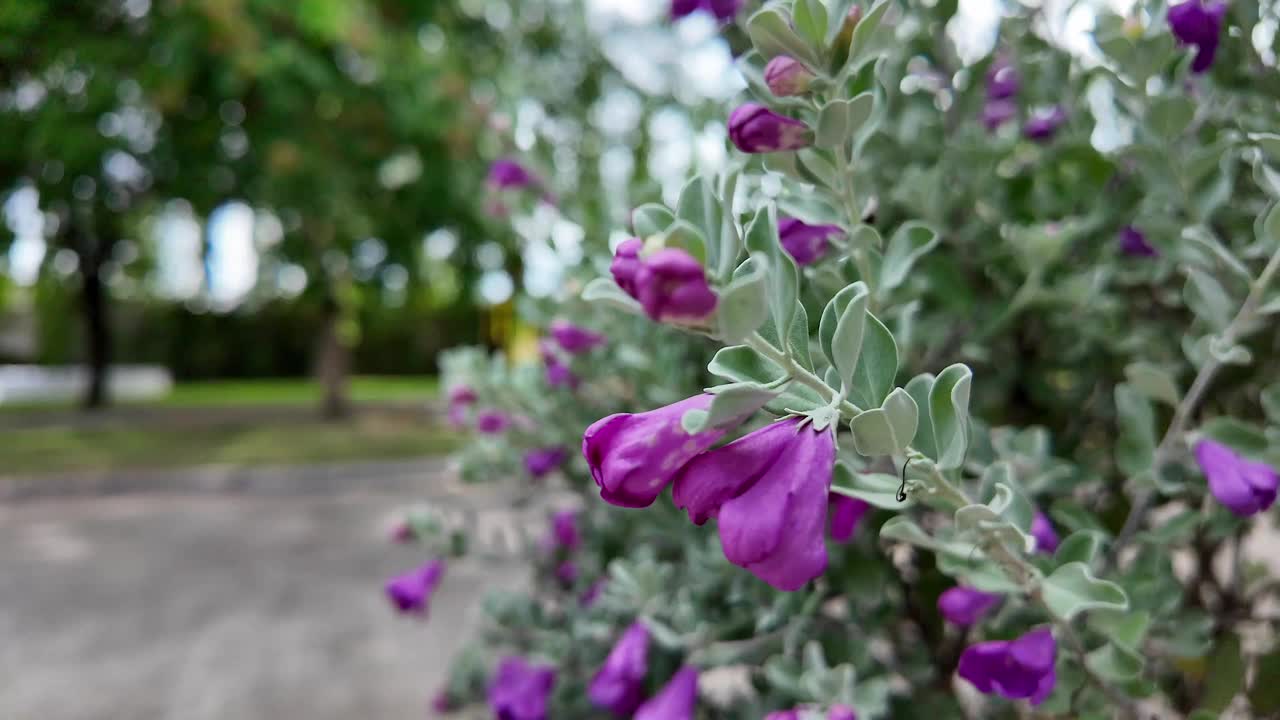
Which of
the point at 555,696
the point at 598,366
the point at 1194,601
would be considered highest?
the point at 598,366

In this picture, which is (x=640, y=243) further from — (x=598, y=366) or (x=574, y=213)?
(x=574, y=213)

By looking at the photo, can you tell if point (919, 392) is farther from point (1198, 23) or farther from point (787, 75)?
point (1198, 23)

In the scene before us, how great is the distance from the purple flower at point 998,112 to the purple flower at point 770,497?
0.87 m

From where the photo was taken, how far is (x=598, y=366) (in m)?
1.34

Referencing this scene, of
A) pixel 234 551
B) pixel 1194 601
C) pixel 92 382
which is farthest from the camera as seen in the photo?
pixel 92 382

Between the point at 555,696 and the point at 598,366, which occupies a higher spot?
the point at 598,366

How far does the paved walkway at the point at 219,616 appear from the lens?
9.08 ft

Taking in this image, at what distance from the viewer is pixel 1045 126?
111 centimetres

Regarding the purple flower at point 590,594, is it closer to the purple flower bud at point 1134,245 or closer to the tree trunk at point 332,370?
the purple flower bud at point 1134,245

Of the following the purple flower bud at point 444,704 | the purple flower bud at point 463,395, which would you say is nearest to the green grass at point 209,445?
the purple flower bud at point 444,704

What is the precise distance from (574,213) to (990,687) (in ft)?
3.41

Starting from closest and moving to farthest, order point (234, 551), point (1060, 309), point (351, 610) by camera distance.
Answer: point (1060, 309)
point (351, 610)
point (234, 551)

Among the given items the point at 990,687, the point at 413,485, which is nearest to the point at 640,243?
the point at 990,687

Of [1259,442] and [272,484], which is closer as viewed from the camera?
A: [1259,442]
